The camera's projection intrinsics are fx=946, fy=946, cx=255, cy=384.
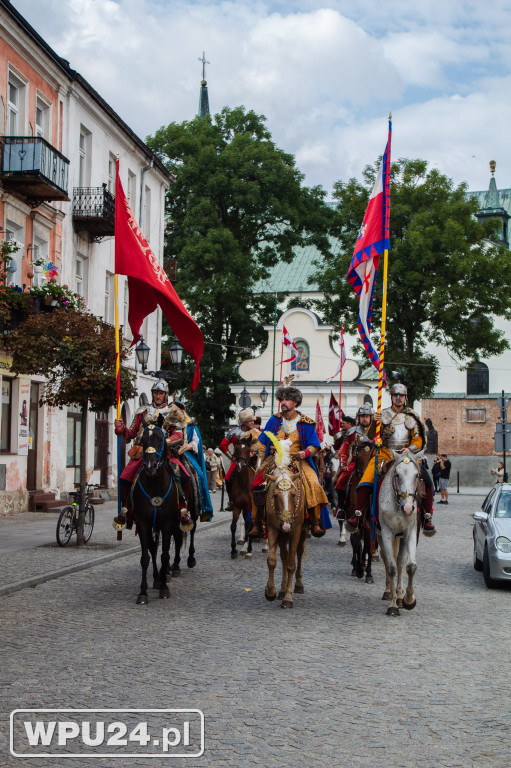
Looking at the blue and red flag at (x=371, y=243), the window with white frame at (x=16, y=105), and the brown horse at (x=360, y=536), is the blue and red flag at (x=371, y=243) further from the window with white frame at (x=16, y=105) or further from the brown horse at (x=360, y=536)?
the window with white frame at (x=16, y=105)

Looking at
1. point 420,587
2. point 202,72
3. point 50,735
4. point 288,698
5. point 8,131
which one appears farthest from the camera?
point 202,72

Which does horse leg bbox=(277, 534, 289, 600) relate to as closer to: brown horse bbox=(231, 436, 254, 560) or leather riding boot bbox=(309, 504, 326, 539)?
leather riding boot bbox=(309, 504, 326, 539)

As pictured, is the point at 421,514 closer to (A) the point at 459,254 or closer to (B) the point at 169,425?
(B) the point at 169,425

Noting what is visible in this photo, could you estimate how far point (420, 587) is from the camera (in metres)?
12.1

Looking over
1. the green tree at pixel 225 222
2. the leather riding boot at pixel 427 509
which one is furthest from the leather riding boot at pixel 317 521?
the green tree at pixel 225 222

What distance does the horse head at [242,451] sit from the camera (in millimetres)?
15039

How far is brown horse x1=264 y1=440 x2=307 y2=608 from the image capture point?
1005 cm

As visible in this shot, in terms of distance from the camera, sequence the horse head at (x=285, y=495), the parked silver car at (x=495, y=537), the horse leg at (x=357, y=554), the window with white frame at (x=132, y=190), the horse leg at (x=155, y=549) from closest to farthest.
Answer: the horse head at (x=285, y=495), the horse leg at (x=155, y=549), the parked silver car at (x=495, y=537), the horse leg at (x=357, y=554), the window with white frame at (x=132, y=190)

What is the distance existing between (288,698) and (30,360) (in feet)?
38.1

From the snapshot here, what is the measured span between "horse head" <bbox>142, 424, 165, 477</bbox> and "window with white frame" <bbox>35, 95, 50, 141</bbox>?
18207 mm

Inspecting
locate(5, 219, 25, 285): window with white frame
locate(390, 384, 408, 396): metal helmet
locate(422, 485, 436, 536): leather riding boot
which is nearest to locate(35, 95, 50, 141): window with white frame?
locate(5, 219, 25, 285): window with white frame

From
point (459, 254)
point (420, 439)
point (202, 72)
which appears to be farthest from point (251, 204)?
point (420, 439)

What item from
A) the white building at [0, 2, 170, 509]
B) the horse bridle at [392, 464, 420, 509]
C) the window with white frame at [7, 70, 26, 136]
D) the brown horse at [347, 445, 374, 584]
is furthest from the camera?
the window with white frame at [7, 70, 26, 136]

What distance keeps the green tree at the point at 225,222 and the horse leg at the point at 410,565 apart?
33705mm
